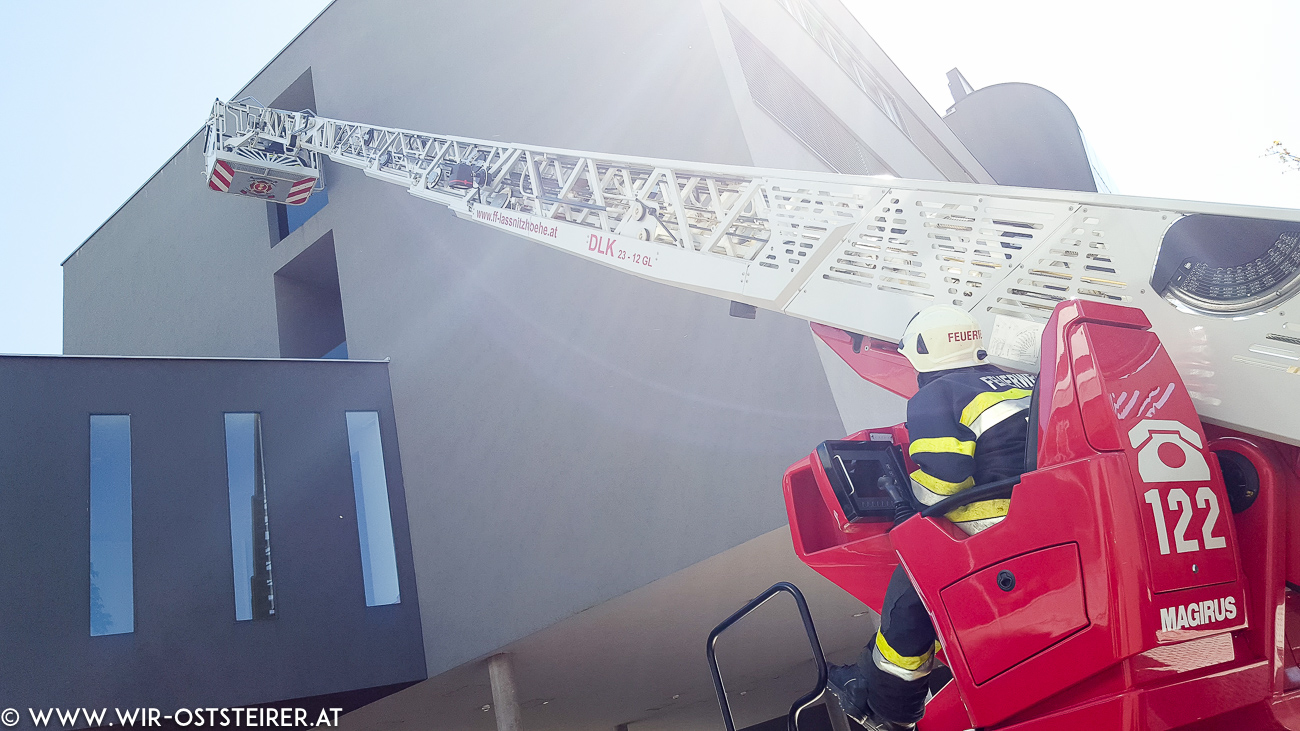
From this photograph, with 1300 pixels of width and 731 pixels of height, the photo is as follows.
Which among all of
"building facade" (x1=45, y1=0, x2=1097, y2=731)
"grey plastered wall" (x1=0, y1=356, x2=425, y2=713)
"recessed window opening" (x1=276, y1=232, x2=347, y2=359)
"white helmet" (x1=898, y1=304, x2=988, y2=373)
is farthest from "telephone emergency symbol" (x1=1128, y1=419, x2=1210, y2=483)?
"recessed window opening" (x1=276, y1=232, x2=347, y2=359)

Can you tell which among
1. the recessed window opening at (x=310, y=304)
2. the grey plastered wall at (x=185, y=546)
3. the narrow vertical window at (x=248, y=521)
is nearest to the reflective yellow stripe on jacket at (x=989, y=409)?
the grey plastered wall at (x=185, y=546)

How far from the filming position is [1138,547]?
8.98 ft

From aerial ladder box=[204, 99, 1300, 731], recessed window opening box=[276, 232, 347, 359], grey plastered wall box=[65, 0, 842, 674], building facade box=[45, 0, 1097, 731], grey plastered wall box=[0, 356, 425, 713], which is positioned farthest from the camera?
recessed window opening box=[276, 232, 347, 359]

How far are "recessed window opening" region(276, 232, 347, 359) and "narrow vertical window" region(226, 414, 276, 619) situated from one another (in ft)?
15.1

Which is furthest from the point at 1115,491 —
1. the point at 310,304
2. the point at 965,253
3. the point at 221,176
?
the point at 310,304

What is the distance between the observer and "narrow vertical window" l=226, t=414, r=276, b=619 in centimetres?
1097

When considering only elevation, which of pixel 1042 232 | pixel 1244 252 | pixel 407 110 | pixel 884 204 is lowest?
pixel 1244 252

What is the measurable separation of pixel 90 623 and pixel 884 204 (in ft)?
33.2

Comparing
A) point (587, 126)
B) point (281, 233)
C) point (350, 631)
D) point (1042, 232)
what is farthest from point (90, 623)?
point (1042, 232)

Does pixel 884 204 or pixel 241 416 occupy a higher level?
pixel 241 416

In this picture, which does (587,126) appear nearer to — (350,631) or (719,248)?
(719,248)

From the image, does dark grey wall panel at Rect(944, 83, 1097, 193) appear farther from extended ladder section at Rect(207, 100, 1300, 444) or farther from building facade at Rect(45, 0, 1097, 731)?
extended ladder section at Rect(207, 100, 1300, 444)

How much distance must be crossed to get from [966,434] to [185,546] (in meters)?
10.4

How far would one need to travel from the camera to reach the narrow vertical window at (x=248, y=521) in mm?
10969
